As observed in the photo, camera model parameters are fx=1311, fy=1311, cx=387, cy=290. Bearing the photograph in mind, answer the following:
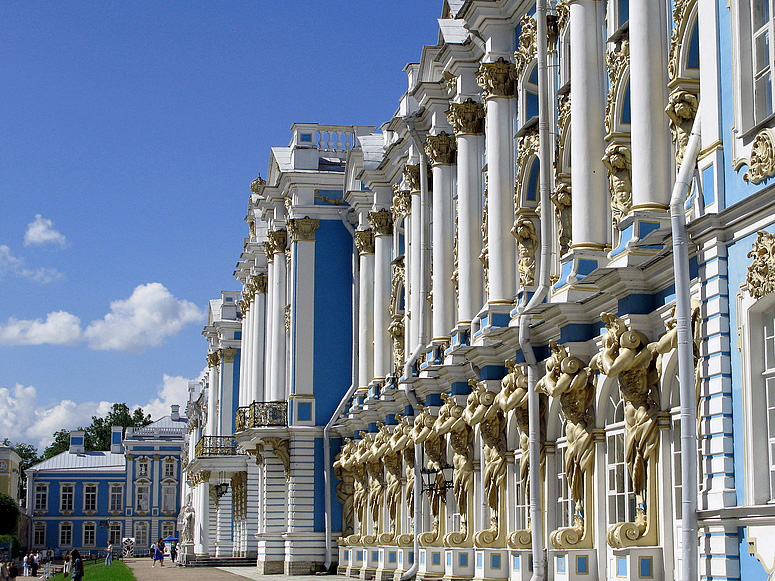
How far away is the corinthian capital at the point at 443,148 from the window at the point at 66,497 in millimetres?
75352

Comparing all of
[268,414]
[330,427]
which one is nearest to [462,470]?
[330,427]

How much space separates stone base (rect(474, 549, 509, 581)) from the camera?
64.8 ft

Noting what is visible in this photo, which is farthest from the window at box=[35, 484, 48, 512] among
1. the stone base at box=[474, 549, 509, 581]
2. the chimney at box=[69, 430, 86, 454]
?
the stone base at box=[474, 549, 509, 581]

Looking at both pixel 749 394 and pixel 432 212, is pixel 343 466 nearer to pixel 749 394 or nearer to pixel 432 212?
pixel 432 212

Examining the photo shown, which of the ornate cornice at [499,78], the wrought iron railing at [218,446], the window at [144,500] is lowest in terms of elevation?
the window at [144,500]

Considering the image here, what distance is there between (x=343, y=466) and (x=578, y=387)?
1610 cm

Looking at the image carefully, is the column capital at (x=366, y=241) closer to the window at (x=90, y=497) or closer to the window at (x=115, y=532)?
the window at (x=115, y=532)

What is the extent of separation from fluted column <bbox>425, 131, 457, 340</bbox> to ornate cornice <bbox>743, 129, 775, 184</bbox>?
12.4 m

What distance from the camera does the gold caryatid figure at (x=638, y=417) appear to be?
14.7m

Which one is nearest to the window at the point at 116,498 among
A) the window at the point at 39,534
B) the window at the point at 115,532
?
the window at the point at 115,532

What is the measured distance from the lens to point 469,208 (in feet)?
73.9

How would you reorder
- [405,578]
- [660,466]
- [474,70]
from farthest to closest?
[405,578], [474,70], [660,466]

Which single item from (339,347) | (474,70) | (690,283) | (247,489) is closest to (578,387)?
(690,283)

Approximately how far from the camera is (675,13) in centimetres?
1488
